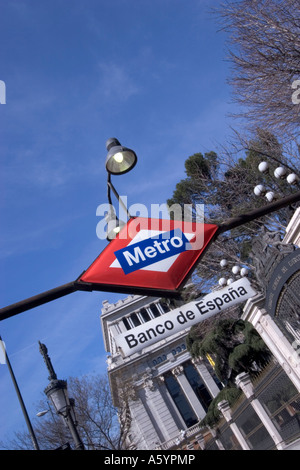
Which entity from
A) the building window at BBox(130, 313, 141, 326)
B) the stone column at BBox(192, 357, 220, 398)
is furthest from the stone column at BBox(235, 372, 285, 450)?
the building window at BBox(130, 313, 141, 326)

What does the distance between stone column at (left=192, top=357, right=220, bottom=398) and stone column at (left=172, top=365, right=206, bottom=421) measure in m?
1.60

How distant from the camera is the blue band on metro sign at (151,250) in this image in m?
3.16

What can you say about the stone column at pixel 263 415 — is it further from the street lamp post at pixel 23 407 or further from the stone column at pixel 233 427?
the street lamp post at pixel 23 407

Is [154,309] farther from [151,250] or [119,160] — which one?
[151,250]

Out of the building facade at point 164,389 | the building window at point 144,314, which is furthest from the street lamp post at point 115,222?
the building window at point 144,314

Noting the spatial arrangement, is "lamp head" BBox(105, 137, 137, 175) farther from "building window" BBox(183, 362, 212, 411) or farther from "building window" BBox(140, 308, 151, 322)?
"building window" BBox(140, 308, 151, 322)

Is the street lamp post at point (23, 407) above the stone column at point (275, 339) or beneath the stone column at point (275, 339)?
above

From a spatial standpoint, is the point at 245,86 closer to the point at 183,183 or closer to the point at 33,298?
the point at 33,298

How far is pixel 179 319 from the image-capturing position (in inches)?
173

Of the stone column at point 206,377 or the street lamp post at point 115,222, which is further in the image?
the stone column at point 206,377

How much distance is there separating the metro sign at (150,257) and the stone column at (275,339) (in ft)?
26.2

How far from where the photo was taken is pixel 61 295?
3.01 meters
